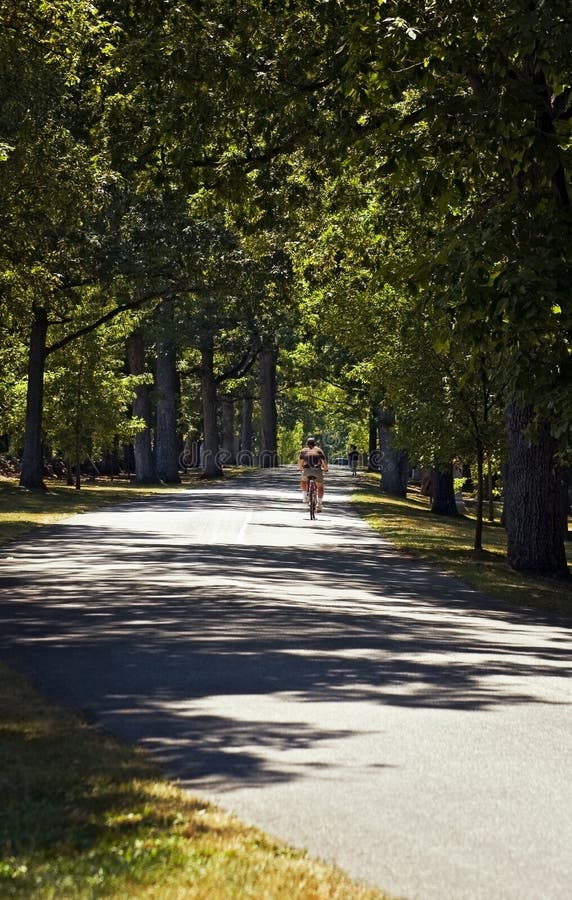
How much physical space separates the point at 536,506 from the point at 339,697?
1391 cm

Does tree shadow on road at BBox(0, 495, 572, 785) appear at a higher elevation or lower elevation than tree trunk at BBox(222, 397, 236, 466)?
lower

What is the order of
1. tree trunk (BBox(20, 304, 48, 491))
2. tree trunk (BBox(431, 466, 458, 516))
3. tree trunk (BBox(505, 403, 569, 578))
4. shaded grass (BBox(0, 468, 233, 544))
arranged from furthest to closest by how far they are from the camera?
tree trunk (BBox(431, 466, 458, 516)) < tree trunk (BBox(20, 304, 48, 491)) < shaded grass (BBox(0, 468, 233, 544)) < tree trunk (BBox(505, 403, 569, 578))

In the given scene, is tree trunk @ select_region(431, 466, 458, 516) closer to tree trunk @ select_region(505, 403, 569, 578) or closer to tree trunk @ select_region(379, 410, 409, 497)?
tree trunk @ select_region(379, 410, 409, 497)

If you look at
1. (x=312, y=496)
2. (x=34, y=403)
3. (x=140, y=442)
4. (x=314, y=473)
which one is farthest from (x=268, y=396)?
(x=312, y=496)

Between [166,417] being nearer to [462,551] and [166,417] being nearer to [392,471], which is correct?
[392,471]

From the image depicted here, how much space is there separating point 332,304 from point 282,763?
125 ft

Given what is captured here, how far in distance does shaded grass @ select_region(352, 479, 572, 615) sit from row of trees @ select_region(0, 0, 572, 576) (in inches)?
37.4

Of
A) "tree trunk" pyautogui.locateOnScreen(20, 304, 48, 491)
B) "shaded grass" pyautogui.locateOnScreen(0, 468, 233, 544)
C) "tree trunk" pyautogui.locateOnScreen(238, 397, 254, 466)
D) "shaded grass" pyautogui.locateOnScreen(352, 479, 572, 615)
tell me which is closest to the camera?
"shaded grass" pyautogui.locateOnScreen(352, 479, 572, 615)

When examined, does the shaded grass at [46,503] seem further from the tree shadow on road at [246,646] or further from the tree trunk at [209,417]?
the tree trunk at [209,417]

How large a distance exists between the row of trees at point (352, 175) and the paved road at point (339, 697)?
123 inches

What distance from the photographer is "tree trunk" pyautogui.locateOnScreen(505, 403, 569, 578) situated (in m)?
23.3

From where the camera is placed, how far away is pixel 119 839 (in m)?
5.82

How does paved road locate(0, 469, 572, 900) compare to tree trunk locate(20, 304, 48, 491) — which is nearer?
paved road locate(0, 469, 572, 900)

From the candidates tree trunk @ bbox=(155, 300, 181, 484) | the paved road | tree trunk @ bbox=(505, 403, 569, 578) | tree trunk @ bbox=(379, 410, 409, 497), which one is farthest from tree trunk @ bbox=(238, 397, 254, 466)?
the paved road
